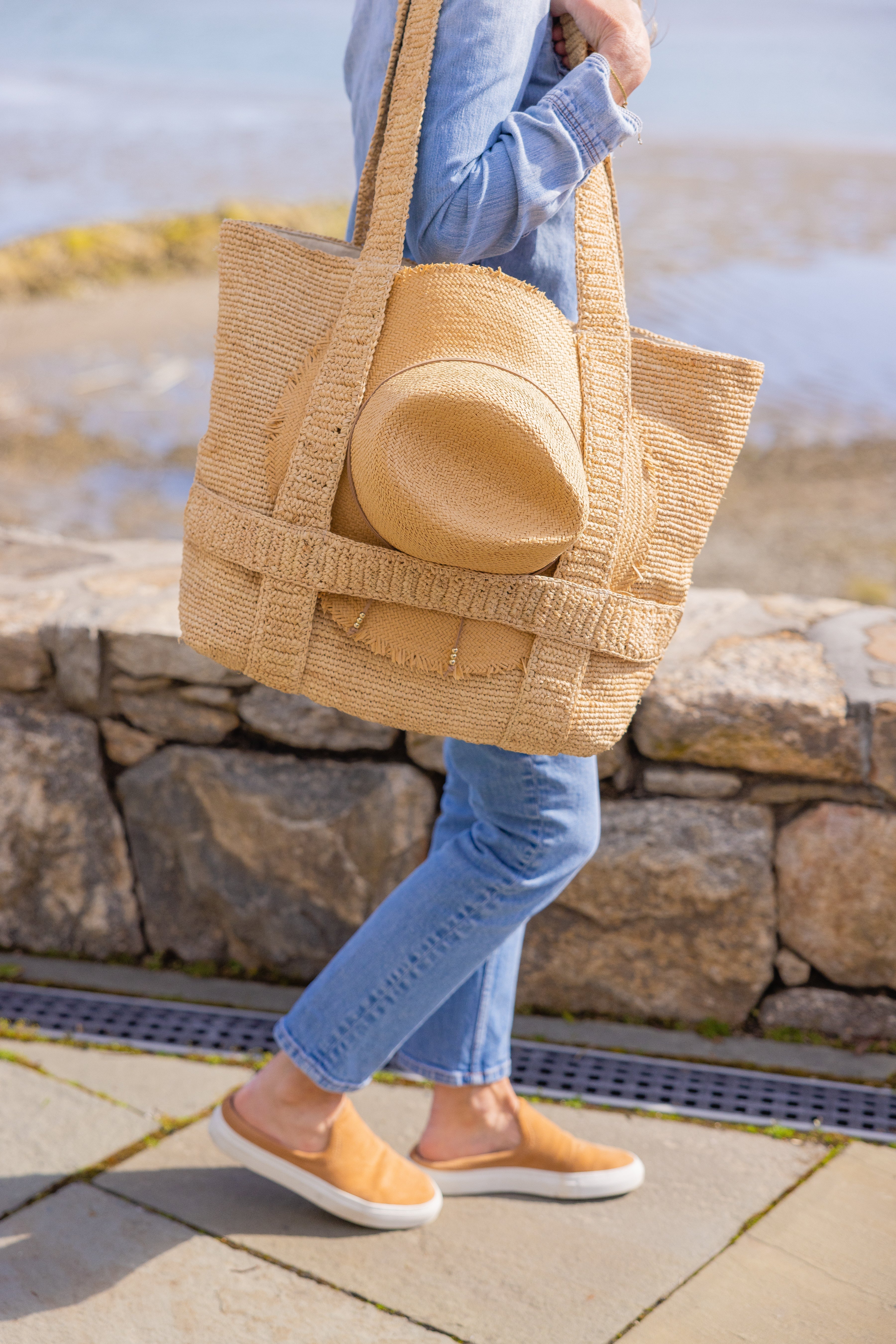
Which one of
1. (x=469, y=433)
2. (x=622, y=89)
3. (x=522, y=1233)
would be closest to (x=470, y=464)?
(x=469, y=433)

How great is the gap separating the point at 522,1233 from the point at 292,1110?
1.25 feet

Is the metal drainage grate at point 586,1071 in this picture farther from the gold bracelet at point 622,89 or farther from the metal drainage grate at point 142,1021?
the gold bracelet at point 622,89

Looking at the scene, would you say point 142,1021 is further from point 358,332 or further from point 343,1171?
point 358,332

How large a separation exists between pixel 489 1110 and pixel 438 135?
4.38 feet

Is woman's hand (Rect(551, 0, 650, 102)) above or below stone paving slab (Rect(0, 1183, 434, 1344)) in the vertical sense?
above

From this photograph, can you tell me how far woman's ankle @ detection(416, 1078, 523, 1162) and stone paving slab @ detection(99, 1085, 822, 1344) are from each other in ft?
0.26

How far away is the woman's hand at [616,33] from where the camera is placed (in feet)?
4.26

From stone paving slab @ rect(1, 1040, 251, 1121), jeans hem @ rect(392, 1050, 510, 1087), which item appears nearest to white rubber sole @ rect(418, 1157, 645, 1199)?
jeans hem @ rect(392, 1050, 510, 1087)

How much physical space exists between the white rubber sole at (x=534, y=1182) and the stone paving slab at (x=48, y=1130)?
0.51m

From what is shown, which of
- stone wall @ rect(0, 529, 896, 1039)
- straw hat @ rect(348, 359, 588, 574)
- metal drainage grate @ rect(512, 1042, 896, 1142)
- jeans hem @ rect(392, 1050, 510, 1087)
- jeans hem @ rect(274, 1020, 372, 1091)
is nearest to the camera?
straw hat @ rect(348, 359, 588, 574)

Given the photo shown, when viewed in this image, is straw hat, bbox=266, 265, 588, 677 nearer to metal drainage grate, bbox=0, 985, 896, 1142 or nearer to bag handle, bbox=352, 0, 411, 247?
bag handle, bbox=352, 0, 411, 247

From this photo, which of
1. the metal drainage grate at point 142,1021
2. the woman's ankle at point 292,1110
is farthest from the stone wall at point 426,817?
the woman's ankle at point 292,1110

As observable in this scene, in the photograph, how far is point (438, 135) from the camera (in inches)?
49.4

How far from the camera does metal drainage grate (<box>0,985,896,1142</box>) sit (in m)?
1.97
